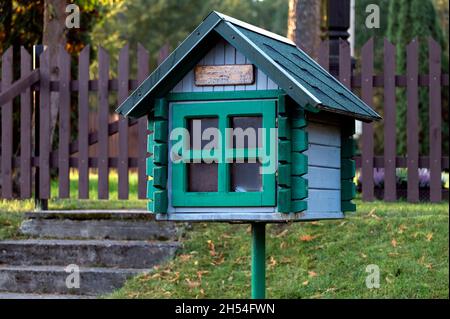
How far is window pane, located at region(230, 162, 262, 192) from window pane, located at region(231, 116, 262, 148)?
12 centimetres

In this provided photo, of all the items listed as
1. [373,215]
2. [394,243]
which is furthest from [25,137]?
[394,243]

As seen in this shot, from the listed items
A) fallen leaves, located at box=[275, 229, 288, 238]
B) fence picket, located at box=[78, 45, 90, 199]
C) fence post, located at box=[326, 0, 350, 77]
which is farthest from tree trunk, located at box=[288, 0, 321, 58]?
fallen leaves, located at box=[275, 229, 288, 238]

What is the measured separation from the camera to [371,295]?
712 cm

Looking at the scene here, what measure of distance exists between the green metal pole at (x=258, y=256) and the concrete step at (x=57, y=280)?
10.5 ft

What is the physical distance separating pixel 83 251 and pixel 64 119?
2082 mm

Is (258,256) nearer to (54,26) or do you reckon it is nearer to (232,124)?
(232,124)

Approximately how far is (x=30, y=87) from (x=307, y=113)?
6060 millimetres

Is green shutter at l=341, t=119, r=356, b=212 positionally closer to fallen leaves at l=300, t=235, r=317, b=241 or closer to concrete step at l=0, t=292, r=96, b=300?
fallen leaves at l=300, t=235, r=317, b=241

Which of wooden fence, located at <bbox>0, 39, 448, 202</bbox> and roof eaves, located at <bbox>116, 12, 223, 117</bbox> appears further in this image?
wooden fence, located at <bbox>0, 39, 448, 202</bbox>

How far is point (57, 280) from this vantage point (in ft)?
26.3

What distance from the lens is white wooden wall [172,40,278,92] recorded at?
4559 millimetres

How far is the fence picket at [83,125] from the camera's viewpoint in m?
9.88

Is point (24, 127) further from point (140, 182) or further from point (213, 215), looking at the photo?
point (213, 215)
